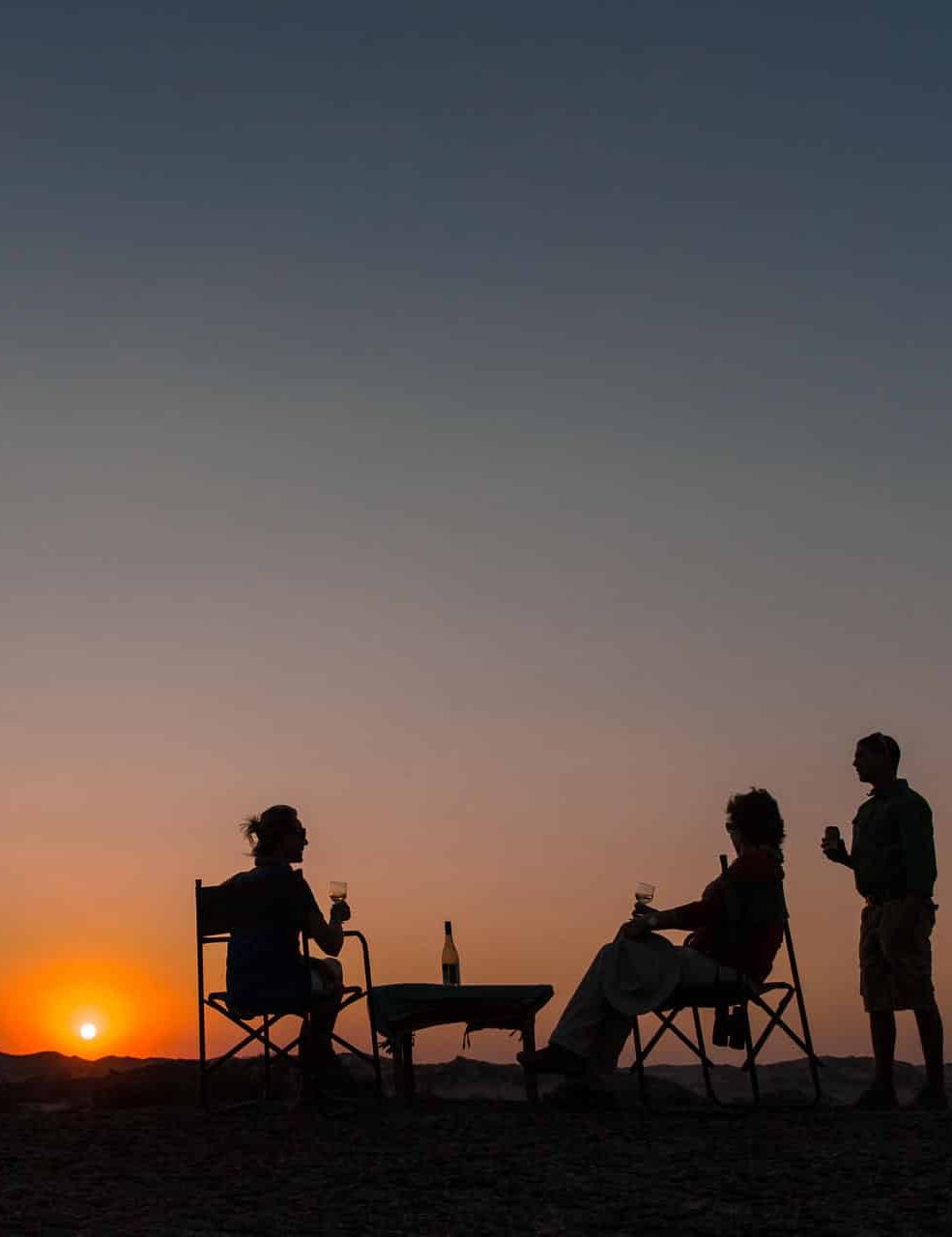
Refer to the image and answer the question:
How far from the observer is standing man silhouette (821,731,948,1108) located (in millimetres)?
7711

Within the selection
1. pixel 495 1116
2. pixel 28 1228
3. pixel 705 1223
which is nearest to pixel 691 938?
pixel 495 1116

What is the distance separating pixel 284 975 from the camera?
7461mm

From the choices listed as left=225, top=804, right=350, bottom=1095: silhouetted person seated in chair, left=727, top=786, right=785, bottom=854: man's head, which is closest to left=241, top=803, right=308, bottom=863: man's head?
left=225, top=804, right=350, bottom=1095: silhouetted person seated in chair

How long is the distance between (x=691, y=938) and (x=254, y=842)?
2296 millimetres

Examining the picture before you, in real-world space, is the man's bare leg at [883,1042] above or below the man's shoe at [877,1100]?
above

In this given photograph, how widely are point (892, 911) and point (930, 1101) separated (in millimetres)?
937

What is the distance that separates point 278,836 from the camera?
7840mm

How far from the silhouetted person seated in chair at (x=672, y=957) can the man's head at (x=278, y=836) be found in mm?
1613

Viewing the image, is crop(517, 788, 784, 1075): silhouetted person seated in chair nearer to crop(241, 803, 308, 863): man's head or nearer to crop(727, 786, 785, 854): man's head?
crop(727, 786, 785, 854): man's head

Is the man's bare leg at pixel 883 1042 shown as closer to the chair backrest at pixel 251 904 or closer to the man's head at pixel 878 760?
the man's head at pixel 878 760

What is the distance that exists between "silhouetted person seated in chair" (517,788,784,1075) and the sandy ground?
352 millimetres

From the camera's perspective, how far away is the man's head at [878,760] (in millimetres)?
7953

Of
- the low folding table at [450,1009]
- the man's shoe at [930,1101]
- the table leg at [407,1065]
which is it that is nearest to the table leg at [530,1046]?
the low folding table at [450,1009]

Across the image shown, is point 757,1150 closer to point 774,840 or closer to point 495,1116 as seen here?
point 495,1116
